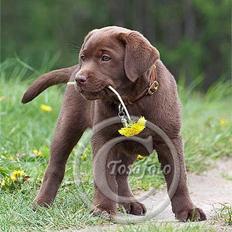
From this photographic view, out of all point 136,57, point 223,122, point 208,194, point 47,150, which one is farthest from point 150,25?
point 136,57

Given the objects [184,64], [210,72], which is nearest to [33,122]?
[184,64]

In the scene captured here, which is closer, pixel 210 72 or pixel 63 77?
pixel 63 77

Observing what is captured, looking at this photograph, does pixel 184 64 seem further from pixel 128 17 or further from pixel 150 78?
pixel 150 78

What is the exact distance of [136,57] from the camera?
4520mm

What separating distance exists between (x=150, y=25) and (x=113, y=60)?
22.0 m

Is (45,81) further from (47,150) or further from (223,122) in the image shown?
(223,122)

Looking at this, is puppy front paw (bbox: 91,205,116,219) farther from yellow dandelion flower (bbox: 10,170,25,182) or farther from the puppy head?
yellow dandelion flower (bbox: 10,170,25,182)

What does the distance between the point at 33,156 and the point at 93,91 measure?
69.8 inches

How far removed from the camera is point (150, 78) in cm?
466

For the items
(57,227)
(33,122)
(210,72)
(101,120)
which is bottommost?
(210,72)

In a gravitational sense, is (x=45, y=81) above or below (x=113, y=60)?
below

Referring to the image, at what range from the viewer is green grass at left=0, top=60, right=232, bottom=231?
181 inches

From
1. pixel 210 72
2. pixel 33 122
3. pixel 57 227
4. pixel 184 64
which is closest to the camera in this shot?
pixel 57 227

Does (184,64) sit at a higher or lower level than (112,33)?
lower
